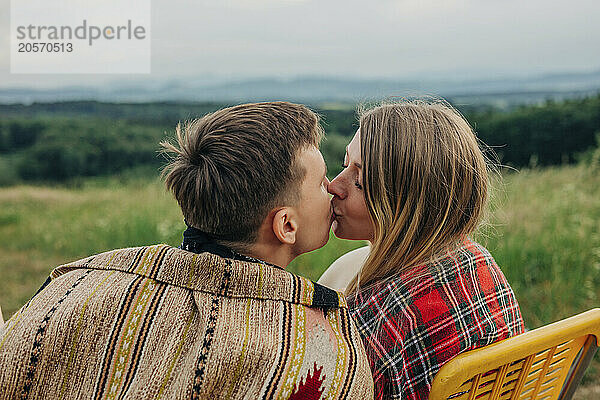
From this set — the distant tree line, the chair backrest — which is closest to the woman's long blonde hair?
the chair backrest

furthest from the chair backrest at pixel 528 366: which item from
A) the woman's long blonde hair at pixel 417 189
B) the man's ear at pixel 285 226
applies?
the man's ear at pixel 285 226

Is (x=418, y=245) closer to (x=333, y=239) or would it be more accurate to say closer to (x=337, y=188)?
(x=337, y=188)

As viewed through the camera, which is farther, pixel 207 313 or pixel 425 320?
pixel 425 320

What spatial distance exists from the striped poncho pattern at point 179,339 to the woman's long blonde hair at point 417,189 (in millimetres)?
347

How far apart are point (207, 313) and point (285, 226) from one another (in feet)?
1.04

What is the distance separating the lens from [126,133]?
5387mm

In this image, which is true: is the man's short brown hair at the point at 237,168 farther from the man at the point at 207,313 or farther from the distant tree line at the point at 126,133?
the distant tree line at the point at 126,133

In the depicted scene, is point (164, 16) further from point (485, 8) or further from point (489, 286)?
point (489, 286)

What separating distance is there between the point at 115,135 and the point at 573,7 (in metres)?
3.84

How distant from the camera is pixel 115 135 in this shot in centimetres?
536

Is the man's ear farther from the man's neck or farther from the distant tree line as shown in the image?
the distant tree line

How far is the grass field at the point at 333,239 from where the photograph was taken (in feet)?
11.8

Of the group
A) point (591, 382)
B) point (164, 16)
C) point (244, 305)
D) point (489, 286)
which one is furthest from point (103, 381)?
point (164, 16)

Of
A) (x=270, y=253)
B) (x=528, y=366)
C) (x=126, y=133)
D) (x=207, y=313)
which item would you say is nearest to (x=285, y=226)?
(x=270, y=253)
